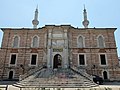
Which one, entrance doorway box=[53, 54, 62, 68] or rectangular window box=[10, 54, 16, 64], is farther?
entrance doorway box=[53, 54, 62, 68]

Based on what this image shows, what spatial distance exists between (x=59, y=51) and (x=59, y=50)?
17 centimetres

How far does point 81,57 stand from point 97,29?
576 cm

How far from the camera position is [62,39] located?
78.4 ft

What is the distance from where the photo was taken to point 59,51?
2334 centimetres

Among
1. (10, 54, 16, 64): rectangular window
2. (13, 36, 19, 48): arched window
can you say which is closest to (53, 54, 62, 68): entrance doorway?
(10, 54, 16, 64): rectangular window

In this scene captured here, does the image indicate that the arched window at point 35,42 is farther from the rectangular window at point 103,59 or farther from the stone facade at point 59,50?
the rectangular window at point 103,59

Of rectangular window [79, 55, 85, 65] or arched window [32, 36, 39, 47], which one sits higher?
arched window [32, 36, 39, 47]

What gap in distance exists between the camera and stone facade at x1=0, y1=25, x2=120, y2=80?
2248 cm

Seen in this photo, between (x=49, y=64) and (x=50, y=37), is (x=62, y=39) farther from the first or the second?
(x=49, y=64)

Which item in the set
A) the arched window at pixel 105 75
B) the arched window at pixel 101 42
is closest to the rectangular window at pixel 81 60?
the arched window at pixel 101 42

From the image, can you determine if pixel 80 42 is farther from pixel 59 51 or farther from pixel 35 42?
pixel 35 42

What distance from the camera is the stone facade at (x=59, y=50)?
885 inches

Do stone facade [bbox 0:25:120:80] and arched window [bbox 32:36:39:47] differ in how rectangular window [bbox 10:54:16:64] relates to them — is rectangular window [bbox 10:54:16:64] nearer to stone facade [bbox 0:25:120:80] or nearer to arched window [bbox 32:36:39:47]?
stone facade [bbox 0:25:120:80]

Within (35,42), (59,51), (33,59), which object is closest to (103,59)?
(59,51)
